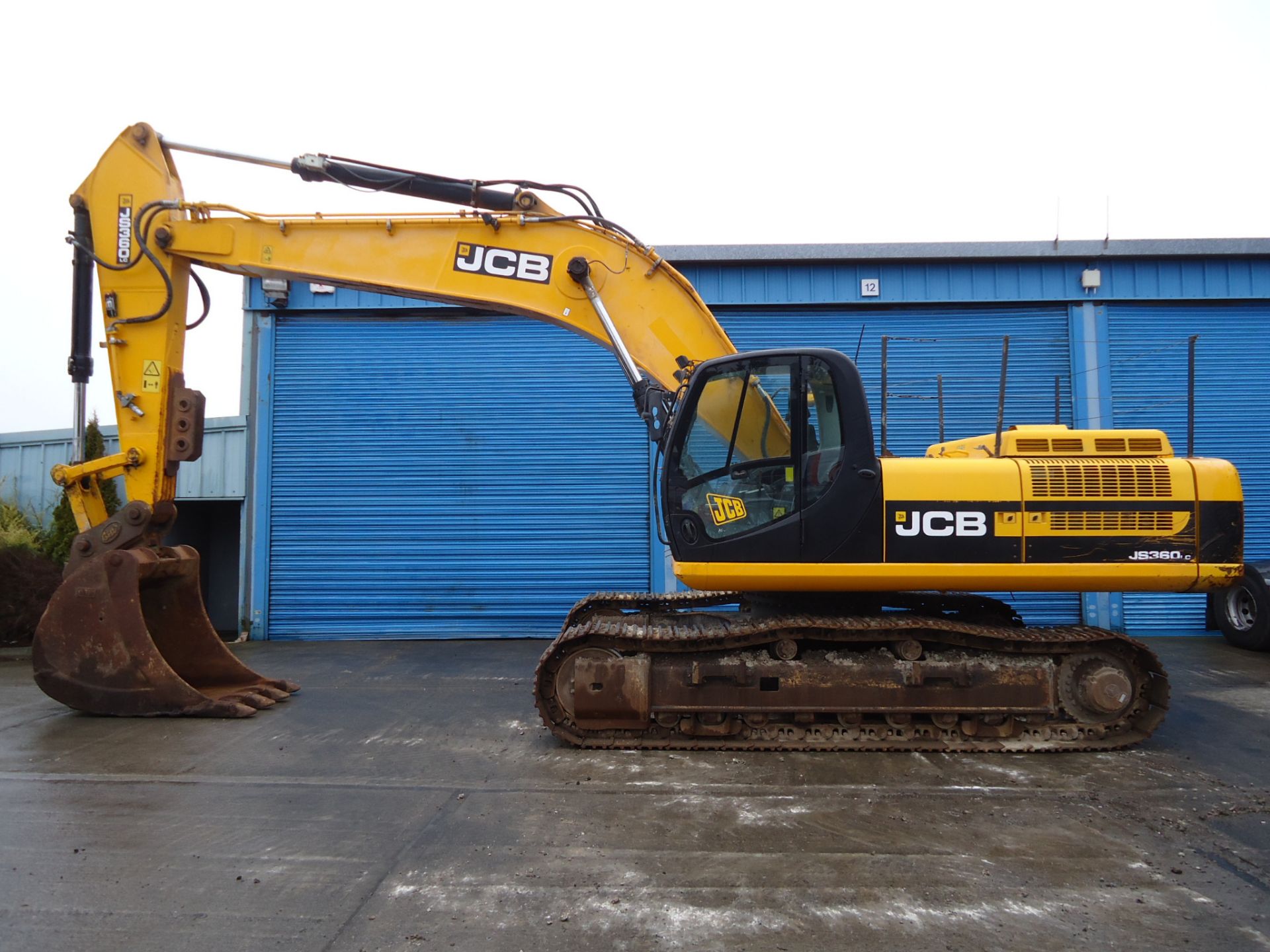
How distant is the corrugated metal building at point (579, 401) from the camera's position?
1056 centimetres

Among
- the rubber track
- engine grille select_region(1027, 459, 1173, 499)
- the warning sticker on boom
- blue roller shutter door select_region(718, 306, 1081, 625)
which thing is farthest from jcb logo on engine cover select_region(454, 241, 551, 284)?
blue roller shutter door select_region(718, 306, 1081, 625)

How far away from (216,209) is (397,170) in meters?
1.55

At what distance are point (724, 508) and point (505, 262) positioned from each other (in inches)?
105

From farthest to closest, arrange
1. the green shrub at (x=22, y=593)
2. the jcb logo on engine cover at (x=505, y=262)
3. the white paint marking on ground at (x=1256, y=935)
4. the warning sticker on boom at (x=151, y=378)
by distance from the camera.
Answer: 1. the green shrub at (x=22, y=593)
2. the warning sticker on boom at (x=151, y=378)
3. the jcb logo on engine cover at (x=505, y=262)
4. the white paint marking on ground at (x=1256, y=935)

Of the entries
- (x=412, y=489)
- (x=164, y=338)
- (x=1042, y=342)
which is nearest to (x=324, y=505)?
(x=412, y=489)

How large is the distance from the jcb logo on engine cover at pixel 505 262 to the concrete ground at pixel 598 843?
11.7ft

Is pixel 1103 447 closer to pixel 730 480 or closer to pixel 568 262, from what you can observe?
pixel 730 480

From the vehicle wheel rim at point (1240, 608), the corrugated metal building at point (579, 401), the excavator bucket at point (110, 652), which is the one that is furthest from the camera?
the corrugated metal building at point (579, 401)

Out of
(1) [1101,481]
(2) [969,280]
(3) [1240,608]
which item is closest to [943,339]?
(2) [969,280]

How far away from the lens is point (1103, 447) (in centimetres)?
556

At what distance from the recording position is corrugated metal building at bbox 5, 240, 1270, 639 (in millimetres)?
10562

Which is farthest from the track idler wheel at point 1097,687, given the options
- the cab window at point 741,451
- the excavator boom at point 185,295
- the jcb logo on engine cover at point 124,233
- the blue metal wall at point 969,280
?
the jcb logo on engine cover at point 124,233

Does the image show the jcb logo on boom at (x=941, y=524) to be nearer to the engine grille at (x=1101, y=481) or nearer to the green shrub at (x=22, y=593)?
the engine grille at (x=1101, y=481)

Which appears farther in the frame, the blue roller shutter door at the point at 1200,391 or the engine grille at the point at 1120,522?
the blue roller shutter door at the point at 1200,391
